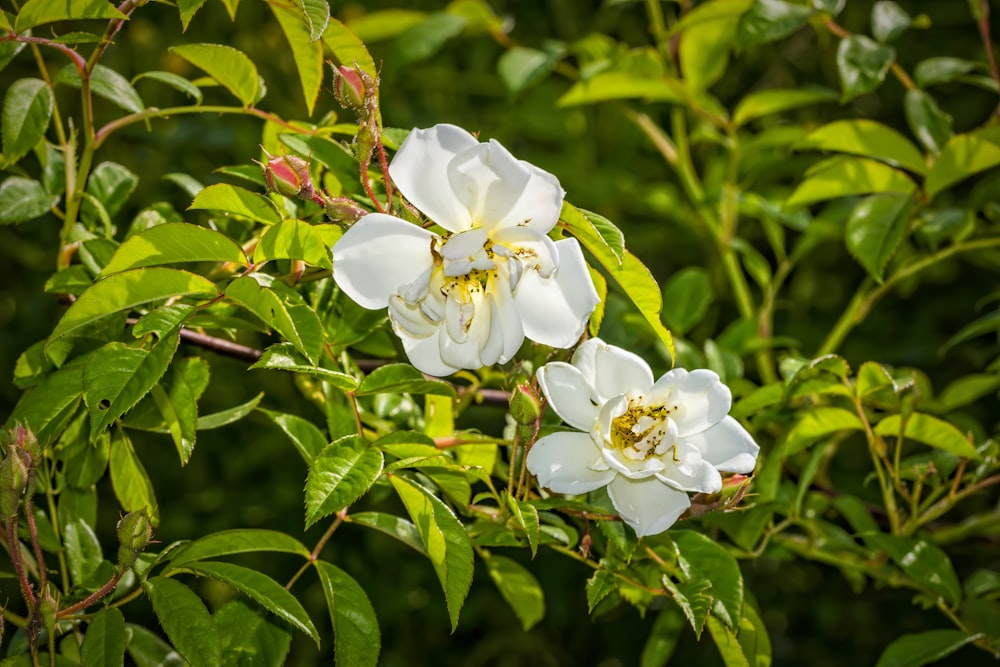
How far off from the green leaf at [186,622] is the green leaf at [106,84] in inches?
17.6

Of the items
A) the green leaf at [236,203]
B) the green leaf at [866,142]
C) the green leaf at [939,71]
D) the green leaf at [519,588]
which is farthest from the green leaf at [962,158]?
the green leaf at [236,203]

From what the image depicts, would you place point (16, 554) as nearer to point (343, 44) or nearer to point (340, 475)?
point (340, 475)

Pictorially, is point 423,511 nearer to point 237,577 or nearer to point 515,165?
point 237,577

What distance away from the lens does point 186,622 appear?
756 millimetres

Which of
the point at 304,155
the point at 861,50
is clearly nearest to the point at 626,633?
the point at 861,50

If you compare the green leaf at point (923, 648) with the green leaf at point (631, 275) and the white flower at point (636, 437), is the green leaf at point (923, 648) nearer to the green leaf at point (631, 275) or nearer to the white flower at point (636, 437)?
the white flower at point (636, 437)

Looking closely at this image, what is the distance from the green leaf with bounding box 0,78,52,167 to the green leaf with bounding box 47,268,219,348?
209 millimetres

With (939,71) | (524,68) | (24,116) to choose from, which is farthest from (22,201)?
(939,71)

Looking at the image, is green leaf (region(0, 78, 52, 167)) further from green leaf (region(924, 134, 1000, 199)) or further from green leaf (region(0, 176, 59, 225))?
green leaf (region(924, 134, 1000, 199))

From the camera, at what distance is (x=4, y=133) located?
2.85 feet

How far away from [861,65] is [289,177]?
2.38 feet

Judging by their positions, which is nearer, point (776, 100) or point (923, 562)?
point (923, 562)

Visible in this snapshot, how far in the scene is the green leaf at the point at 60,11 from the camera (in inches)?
30.8

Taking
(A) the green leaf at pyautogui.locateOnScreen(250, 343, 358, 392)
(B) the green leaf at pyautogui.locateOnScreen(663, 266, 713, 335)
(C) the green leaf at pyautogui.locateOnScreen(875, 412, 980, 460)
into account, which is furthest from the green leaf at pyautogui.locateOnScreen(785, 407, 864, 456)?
(A) the green leaf at pyautogui.locateOnScreen(250, 343, 358, 392)
